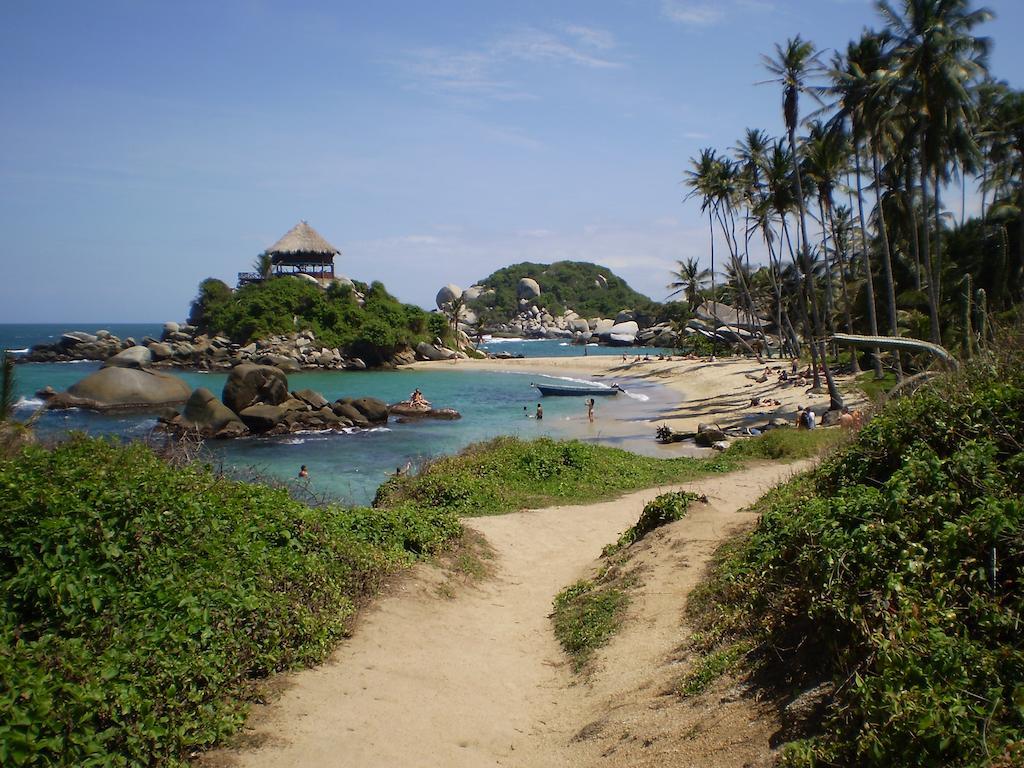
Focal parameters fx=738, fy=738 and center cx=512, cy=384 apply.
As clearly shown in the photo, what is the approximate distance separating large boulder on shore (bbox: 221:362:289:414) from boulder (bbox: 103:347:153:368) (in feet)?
105

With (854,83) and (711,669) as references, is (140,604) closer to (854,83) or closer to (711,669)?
→ (711,669)

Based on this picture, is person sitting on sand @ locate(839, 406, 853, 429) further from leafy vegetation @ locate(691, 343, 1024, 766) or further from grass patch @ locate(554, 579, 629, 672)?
grass patch @ locate(554, 579, 629, 672)

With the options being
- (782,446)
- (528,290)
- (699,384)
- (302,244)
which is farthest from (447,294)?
(782,446)

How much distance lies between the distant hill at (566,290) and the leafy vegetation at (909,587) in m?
135

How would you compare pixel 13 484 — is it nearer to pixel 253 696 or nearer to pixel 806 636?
pixel 253 696

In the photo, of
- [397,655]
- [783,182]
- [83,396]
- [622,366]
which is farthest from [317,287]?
[397,655]

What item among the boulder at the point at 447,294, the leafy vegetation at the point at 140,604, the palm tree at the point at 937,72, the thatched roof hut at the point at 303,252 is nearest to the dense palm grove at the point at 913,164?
the palm tree at the point at 937,72

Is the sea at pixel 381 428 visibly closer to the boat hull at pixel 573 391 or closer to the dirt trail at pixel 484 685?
the boat hull at pixel 573 391

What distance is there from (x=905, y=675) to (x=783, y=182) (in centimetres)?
3873

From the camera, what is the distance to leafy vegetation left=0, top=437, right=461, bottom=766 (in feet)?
14.7

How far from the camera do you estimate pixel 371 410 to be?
36312mm

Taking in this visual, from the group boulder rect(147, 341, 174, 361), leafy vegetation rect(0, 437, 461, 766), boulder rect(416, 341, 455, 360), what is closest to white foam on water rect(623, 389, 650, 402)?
boulder rect(416, 341, 455, 360)

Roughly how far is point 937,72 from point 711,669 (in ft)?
88.5

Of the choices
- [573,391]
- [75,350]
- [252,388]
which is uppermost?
[75,350]
